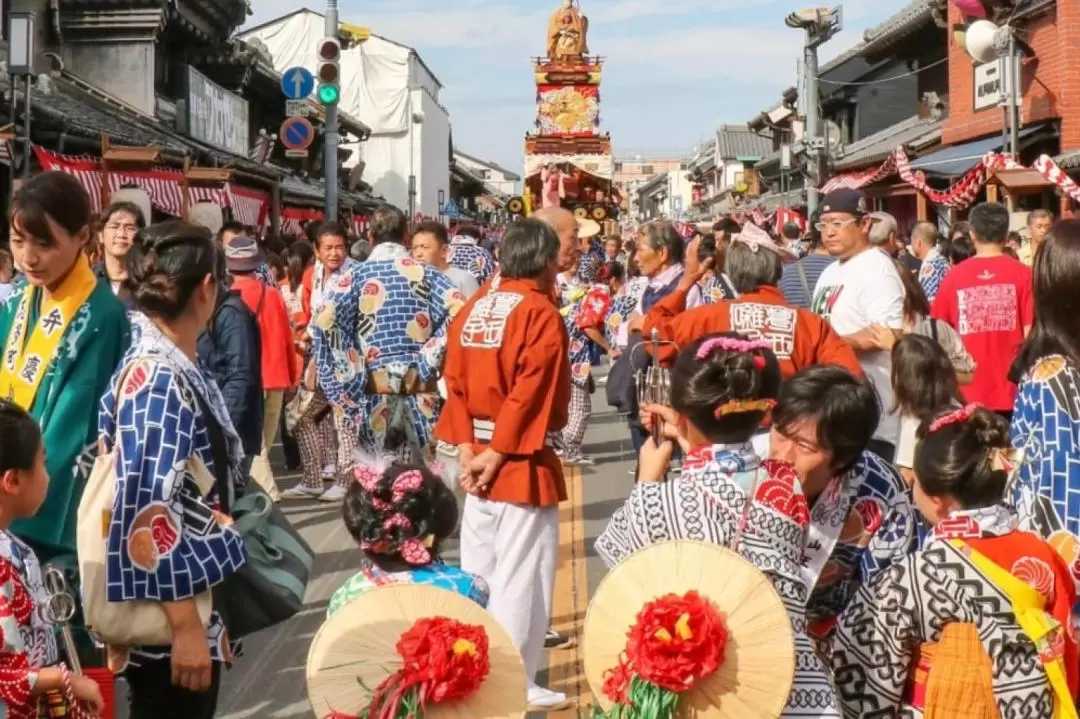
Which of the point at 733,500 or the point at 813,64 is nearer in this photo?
the point at 733,500

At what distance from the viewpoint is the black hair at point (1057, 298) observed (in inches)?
131

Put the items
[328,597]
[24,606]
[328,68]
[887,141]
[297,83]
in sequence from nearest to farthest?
[24,606] → [328,597] → [328,68] → [297,83] → [887,141]

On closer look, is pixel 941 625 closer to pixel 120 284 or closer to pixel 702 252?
pixel 120 284

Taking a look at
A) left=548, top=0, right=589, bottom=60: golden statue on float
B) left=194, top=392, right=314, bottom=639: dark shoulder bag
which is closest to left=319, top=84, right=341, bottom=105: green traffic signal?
left=194, top=392, right=314, bottom=639: dark shoulder bag

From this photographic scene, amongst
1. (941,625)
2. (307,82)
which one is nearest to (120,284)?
(941,625)

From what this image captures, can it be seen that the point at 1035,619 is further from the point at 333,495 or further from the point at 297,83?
the point at 297,83

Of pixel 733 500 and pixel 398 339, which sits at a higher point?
pixel 398 339

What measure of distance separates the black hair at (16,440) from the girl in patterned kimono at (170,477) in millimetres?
224

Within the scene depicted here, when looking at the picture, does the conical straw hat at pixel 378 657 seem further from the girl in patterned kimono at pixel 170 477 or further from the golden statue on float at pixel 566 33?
the golden statue on float at pixel 566 33

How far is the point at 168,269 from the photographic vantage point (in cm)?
364

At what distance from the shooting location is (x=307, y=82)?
17.8m

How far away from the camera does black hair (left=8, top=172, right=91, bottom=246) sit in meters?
3.96

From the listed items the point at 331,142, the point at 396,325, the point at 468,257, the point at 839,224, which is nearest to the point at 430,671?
the point at 839,224

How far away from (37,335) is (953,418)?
243 cm
